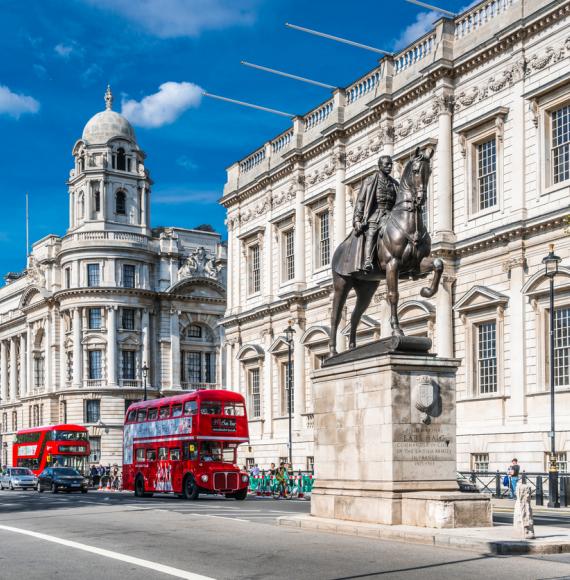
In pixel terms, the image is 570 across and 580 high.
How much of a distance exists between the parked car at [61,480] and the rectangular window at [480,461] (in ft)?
77.1

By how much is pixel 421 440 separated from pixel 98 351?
241 ft

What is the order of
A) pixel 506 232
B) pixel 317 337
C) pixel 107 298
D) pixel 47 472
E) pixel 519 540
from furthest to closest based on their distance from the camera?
pixel 107 298 → pixel 47 472 → pixel 317 337 → pixel 506 232 → pixel 519 540

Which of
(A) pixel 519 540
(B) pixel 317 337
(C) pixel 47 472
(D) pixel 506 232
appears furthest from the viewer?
(C) pixel 47 472

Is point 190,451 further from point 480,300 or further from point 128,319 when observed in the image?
point 128,319

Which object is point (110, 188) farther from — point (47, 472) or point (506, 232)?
point (506, 232)

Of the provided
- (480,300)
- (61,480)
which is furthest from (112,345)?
(480,300)

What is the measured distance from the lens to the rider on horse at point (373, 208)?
21281mm

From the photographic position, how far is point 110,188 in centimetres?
9325

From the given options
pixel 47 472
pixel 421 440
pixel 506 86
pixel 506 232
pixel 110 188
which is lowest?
pixel 47 472

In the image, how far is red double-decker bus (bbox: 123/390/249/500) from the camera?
39.3 meters

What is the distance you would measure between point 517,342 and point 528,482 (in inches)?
198

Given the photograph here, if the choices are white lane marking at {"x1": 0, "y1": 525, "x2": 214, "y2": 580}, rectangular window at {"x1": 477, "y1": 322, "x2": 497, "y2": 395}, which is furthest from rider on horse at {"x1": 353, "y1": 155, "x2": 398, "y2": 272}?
rectangular window at {"x1": 477, "y1": 322, "x2": 497, "y2": 395}

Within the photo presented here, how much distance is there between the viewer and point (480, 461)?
38.9 m

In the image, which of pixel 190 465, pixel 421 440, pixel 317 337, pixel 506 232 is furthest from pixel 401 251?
pixel 317 337
